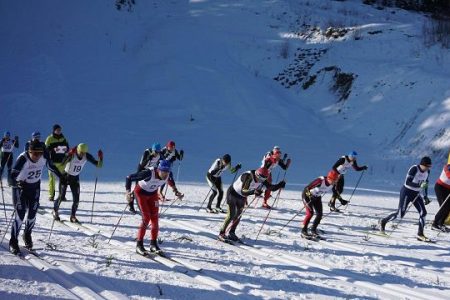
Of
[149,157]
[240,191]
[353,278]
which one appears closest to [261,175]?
[240,191]

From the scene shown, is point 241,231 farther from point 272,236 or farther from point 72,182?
point 72,182

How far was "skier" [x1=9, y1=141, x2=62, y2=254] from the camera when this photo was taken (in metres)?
7.70


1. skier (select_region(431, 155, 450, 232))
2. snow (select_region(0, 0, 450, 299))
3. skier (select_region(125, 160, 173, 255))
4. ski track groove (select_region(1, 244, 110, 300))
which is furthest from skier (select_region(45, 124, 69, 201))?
skier (select_region(431, 155, 450, 232))

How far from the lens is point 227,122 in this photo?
27734 millimetres

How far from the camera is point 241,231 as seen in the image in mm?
10531

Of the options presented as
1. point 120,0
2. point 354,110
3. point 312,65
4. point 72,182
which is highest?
point 120,0

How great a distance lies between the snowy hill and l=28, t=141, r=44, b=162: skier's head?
9666mm

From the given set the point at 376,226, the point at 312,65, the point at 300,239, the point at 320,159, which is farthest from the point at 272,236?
the point at 312,65

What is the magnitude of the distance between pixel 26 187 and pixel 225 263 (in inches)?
142

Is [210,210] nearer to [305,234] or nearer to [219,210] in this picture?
[219,210]

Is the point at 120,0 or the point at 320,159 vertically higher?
the point at 120,0

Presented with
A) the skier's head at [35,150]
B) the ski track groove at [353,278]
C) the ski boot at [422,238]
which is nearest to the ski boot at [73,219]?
the skier's head at [35,150]

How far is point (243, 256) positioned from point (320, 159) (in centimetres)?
1478

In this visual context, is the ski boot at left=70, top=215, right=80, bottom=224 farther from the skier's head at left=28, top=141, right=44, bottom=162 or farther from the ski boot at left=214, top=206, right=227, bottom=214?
the ski boot at left=214, top=206, right=227, bottom=214
